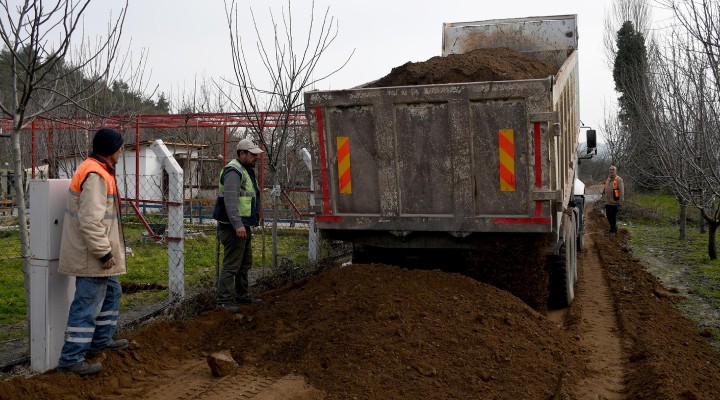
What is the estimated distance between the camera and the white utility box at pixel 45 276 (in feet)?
15.1

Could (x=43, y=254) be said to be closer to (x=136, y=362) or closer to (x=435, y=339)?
(x=136, y=362)

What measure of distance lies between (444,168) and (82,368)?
342cm

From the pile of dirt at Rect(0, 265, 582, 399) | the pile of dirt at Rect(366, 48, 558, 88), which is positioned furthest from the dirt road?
the pile of dirt at Rect(366, 48, 558, 88)

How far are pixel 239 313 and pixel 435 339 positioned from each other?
205 cm

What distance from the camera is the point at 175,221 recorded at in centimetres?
635

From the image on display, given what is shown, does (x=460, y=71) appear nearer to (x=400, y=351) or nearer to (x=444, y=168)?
(x=444, y=168)

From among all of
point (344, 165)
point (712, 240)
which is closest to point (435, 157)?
point (344, 165)

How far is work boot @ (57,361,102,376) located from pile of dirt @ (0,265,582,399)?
52 millimetres

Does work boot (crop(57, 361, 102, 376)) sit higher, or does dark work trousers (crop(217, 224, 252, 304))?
dark work trousers (crop(217, 224, 252, 304))

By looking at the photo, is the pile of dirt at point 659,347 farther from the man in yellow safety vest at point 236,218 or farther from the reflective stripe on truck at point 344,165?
the man in yellow safety vest at point 236,218

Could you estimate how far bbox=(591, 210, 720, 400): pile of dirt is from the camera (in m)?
4.62

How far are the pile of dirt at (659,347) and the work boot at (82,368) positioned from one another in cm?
377

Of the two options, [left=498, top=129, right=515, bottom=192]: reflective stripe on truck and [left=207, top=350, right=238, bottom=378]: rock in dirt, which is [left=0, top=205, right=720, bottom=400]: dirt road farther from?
[left=498, top=129, right=515, bottom=192]: reflective stripe on truck

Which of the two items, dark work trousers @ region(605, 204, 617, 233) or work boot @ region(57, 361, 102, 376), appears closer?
work boot @ region(57, 361, 102, 376)
